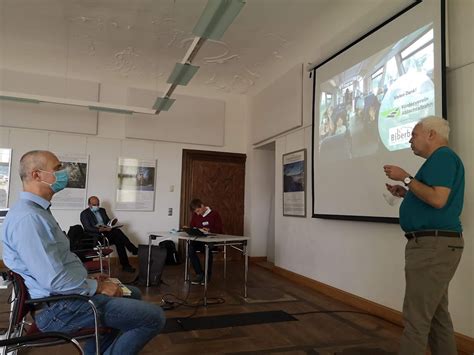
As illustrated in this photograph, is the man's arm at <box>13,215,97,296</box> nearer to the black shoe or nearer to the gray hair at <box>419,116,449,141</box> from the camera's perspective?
the gray hair at <box>419,116,449,141</box>

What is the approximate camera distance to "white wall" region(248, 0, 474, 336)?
2729 millimetres

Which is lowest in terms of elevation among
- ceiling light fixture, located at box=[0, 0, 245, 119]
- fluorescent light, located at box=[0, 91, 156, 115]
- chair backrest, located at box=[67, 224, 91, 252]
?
chair backrest, located at box=[67, 224, 91, 252]

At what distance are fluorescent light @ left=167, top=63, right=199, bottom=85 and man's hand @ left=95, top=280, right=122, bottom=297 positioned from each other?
2.99 metres

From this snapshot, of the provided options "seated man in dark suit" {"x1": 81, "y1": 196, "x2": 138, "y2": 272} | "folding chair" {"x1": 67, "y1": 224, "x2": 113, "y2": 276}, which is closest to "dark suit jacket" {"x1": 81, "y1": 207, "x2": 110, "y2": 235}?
"seated man in dark suit" {"x1": 81, "y1": 196, "x2": 138, "y2": 272}

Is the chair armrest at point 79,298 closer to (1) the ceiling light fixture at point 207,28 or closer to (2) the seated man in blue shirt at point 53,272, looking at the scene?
(2) the seated man in blue shirt at point 53,272

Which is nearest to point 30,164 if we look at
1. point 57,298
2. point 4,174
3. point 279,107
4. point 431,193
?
point 57,298

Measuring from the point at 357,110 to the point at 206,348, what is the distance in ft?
9.49

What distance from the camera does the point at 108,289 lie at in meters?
1.75

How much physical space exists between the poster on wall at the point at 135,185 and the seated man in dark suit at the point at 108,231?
517mm

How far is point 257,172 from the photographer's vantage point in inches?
280

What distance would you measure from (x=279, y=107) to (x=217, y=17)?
9.65 ft

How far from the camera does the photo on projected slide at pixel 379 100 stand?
3006 millimetres

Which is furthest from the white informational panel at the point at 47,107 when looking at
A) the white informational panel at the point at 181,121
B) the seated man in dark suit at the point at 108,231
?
the seated man in dark suit at the point at 108,231

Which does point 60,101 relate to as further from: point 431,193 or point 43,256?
point 431,193
